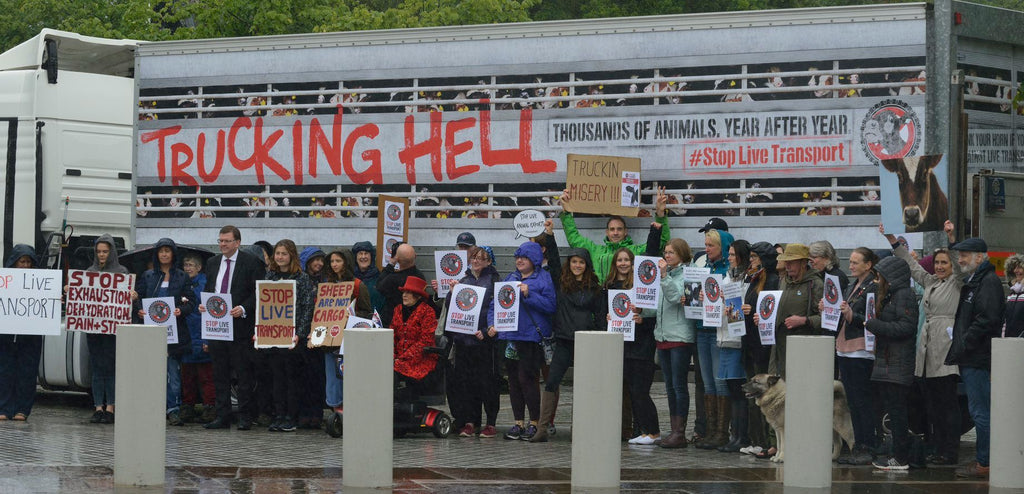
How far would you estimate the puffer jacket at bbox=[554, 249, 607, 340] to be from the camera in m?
12.8

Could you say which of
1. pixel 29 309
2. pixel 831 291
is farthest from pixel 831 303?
pixel 29 309

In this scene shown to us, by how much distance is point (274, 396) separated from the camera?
1358cm

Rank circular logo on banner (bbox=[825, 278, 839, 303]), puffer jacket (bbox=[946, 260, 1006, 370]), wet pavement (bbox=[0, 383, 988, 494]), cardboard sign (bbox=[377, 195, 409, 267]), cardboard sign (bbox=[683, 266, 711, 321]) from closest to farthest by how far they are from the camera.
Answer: wet pavement (bbox=[0, 383, 988, 494]), puffer jacket (bbox=[946, 260, 1006, 370]), circular logo on banner (bbox=[825, 278, 839, 303]), cardboard sign (bbox=[683, 266, 711, 321]), cardboard sign (bbox=[377, 195, 409, 267])

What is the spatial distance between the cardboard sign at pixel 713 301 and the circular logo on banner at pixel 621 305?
2.42 ft

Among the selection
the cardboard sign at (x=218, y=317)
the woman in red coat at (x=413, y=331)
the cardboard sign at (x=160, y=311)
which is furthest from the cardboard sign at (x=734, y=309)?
the cardboard sign at (x=160, y=311)

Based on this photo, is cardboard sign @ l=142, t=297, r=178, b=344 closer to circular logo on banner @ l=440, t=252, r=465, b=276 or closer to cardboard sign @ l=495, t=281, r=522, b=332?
circular logo on banner @ l=440, t=252, r=465, b=276

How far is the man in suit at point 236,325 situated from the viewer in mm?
13648

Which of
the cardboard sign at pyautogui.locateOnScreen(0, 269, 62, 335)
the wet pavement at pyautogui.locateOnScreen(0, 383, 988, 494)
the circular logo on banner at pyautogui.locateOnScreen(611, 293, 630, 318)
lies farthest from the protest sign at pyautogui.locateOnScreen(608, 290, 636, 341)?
the cardboard sign at pyautogui.locateOnScreen(0, 269, 62, 335)

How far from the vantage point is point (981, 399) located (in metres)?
11.0

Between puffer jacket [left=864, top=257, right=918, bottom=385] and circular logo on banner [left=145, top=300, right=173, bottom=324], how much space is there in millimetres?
6482

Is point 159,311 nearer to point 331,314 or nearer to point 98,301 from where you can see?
point 98,301

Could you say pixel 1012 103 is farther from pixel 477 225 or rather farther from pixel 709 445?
pixel 477 225

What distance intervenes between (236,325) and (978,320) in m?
6.62

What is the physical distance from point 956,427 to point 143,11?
2148 centimetres
